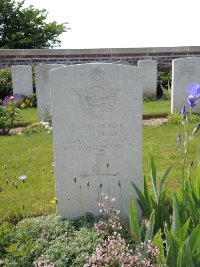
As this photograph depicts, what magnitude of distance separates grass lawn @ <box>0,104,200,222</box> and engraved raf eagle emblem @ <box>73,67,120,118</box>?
0.86 metres

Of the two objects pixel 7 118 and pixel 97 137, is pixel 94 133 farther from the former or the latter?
pixel 7 118

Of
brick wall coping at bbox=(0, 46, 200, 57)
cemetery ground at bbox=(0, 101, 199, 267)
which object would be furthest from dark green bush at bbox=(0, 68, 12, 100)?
cemetery ground at bbox=(0, 101, 199, 267)

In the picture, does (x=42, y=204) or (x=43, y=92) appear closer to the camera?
(x=42, y=204)

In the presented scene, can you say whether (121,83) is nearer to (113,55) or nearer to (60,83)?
(60,83)

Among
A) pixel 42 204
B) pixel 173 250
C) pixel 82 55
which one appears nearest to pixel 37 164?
pixel 42 204

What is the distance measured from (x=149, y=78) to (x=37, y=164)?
317 inches

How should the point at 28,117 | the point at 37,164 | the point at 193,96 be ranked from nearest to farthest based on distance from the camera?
the point at 193,96 → the point at 37,164 → the point at 28,117

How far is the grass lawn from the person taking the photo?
12.9 feet

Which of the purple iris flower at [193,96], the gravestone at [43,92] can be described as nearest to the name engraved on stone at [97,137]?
the purple iris flower at [193,96]

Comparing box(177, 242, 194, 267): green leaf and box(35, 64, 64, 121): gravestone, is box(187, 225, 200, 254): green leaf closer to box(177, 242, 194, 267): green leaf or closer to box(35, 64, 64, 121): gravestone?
box(177, 242, 194, 267): green leaf

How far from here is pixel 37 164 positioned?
5375 mm

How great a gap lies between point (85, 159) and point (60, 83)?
0.68m

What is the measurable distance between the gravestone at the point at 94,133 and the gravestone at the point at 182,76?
221 inches

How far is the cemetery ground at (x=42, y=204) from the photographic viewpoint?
9.21 ft
